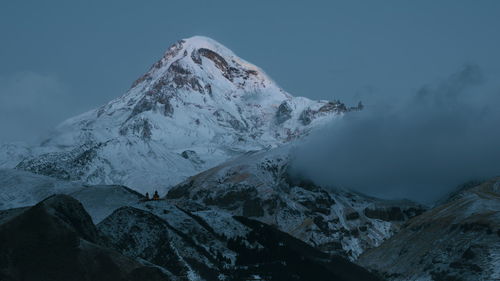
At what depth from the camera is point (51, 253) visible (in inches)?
6836

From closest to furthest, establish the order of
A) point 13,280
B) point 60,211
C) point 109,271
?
1. point 13,280
2. point 109,271
3. point 60,211

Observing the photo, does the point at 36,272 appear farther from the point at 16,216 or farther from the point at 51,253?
the point at 16,216

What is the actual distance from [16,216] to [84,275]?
22.5 meters

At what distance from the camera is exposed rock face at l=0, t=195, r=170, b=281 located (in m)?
169

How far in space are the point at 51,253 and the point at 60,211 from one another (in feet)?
68.4

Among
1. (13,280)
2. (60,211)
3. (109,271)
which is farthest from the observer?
(60,211)

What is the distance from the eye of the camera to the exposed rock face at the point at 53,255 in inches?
6639

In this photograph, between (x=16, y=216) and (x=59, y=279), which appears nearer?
(x=59, y=279)

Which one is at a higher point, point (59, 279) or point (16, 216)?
point (16, 216)

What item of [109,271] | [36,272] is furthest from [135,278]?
[36,272]

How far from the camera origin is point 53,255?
17300cm

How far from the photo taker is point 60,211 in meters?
A: 194

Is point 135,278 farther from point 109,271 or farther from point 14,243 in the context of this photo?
point 14,243

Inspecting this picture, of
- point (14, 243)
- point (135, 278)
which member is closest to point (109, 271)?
point (135, 278)
